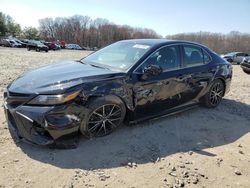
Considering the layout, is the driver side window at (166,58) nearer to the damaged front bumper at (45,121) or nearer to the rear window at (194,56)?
the rear window at (194,56)

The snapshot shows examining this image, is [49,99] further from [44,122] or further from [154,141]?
[154,141]

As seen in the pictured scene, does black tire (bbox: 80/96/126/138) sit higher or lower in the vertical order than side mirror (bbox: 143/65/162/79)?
lower

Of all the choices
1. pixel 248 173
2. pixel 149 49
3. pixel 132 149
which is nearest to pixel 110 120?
pixel 132 149

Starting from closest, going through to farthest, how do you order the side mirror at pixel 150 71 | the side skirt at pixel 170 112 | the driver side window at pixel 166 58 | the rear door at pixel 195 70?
the side mirror at pixel 150 71 < the side skirt at pixel 170 112 < the driver side window at pixel 166 58 < the rear door at pixel 195 70

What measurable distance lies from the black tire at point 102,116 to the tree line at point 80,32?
9069 cm

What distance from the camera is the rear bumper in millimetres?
3453

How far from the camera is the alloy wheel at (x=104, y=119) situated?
A: 3.89m

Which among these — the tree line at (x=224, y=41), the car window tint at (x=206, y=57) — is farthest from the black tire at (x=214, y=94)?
the tree line at (x=224, y=41)

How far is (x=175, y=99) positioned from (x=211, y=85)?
1.19 meters

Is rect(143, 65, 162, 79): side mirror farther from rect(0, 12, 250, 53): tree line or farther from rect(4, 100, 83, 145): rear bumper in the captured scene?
rect(0, 12, 250, 53): tree line

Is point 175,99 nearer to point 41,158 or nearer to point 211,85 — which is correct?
point 211,85

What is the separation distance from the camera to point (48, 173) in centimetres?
316

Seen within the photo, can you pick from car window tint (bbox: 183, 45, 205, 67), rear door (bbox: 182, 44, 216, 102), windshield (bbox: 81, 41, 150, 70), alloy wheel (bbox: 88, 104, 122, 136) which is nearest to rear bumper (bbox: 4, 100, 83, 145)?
alloy wheel (bbox: 88, 104, 122, 136)

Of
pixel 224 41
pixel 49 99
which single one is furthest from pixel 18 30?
pixel 49 99
